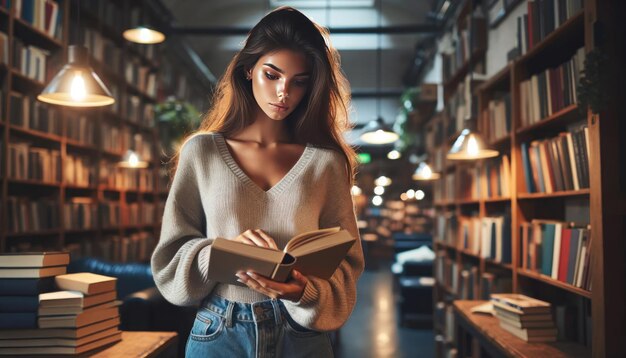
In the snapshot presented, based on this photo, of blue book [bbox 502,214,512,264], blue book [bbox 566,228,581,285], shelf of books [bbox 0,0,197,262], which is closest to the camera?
blue book [bbox 566,228,581,285]

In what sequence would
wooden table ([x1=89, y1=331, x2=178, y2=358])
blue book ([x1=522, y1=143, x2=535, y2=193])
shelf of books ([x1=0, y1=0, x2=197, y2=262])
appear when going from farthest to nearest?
1. shelf of books ([x1=0, y1=0, x2=197, y2=262])
2. blue book ([x1=522, y1=143, x2=535, y2=193])
3. wooden table ([x1=89, y1=331, x2=178, y2=358])

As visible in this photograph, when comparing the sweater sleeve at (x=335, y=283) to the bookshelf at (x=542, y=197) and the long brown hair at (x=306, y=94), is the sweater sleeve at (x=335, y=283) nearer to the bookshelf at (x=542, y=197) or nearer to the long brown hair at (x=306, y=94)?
the long brown hair at (x=306, y=94)

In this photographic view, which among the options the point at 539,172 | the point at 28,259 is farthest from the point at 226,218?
the point at 539,172

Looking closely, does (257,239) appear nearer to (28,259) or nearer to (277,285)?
(277,285)

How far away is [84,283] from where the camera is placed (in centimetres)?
192

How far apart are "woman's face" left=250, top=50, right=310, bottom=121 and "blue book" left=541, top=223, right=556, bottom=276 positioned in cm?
190

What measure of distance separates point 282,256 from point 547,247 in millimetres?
2205

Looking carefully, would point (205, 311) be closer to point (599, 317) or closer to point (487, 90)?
point (599, 317)

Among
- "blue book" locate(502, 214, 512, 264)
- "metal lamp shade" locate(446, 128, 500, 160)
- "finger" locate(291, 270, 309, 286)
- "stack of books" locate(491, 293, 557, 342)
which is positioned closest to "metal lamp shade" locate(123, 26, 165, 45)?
"metal lamp shade" locate(446, 128, 500, 160)

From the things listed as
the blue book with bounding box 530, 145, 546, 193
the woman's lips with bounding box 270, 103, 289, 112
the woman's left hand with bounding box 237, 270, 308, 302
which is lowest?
the woman's left hand with bounding box 237, 270, 308, 302

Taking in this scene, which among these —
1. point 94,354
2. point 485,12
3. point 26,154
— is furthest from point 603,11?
point 26,154

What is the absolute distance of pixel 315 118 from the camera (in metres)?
1.64

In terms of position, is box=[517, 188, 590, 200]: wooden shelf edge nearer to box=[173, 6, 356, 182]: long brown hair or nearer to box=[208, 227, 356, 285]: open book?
box=[173, 6, 356, 182]: long brown hair

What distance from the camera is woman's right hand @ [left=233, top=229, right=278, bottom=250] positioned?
131cm
